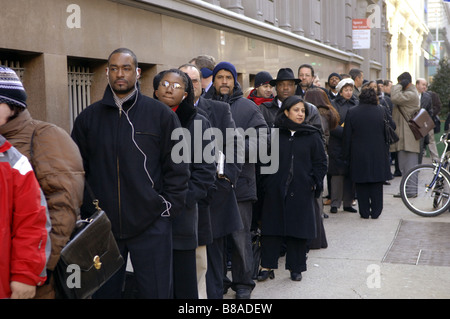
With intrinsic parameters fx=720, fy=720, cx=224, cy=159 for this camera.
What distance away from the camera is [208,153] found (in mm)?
4914

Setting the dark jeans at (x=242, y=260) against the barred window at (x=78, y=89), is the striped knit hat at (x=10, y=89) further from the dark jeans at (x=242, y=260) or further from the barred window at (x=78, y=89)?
the barred window at (x=78, y=89)

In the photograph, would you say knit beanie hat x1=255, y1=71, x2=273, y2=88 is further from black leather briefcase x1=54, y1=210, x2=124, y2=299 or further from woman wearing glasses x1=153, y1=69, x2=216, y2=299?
black leather briefcase x1=54, y1=210, x2=124, y2=299

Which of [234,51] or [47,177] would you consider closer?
[47,177]

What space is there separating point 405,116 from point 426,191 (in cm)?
282

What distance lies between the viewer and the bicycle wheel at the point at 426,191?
10.2 meters

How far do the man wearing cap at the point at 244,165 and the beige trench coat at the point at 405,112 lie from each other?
22.7 feet

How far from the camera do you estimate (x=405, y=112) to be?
12797mm

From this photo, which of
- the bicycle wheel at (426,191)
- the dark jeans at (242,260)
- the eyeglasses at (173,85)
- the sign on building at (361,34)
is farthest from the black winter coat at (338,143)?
the sign on building at (361,34)

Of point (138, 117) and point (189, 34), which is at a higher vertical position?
point (189, 34)

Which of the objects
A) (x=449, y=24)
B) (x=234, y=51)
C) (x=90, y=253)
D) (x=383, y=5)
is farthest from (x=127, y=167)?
(x=449, y=24)

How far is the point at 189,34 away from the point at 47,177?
9142 millimetres

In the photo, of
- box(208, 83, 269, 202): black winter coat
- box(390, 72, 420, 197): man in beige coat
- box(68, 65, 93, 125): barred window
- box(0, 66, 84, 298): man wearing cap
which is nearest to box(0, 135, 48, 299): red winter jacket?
box(0, 66, 84, 298): man wearing cap

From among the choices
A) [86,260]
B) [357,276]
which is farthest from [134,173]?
[357,276]
